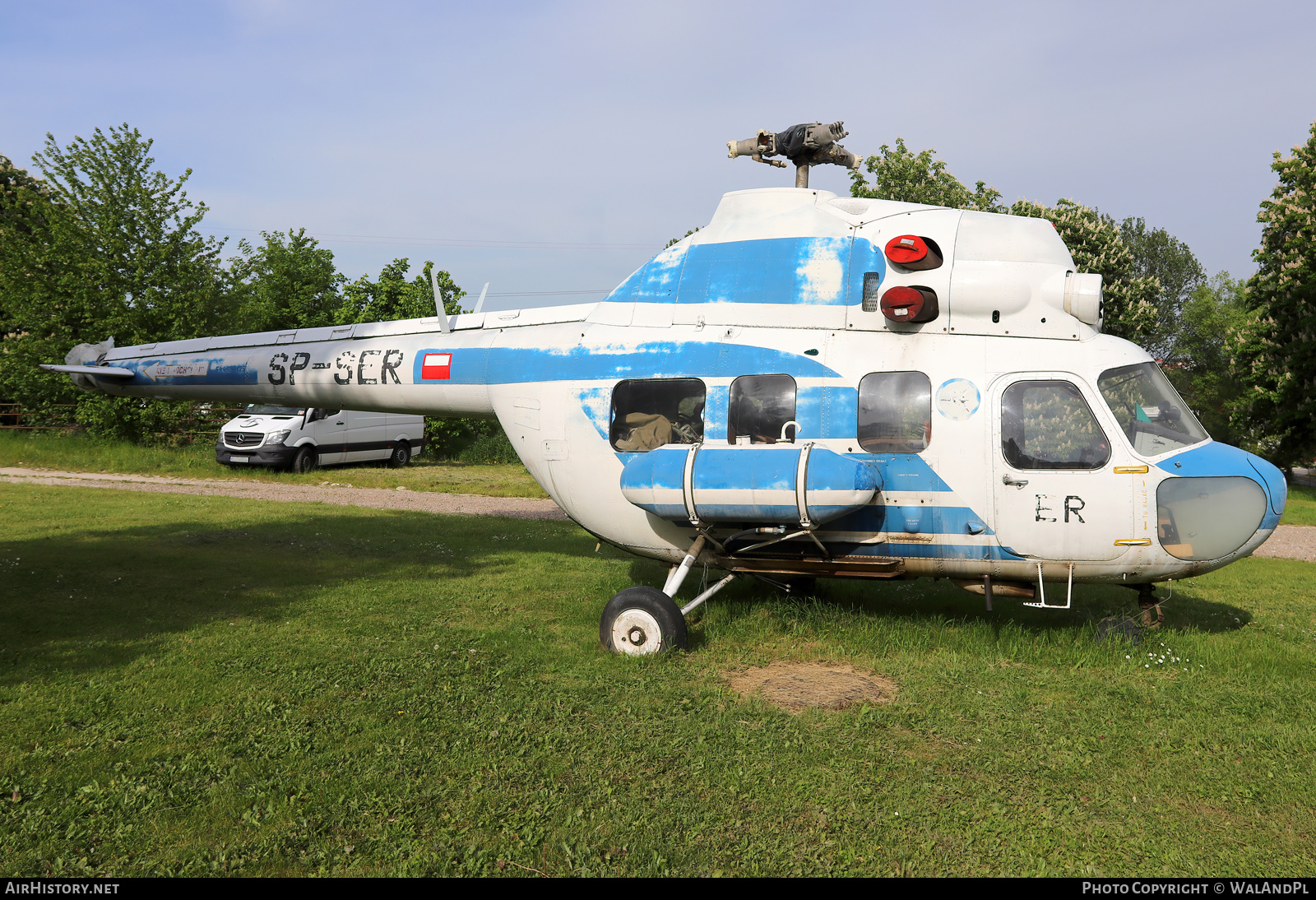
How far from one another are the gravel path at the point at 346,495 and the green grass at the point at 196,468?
2.32 ft

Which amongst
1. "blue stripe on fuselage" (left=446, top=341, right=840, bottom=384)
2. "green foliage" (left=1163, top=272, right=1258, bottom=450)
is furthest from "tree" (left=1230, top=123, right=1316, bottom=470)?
"blue stripe on fuselage" (left=446, top=341, right=840, bottom=384)

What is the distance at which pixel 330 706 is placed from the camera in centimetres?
580

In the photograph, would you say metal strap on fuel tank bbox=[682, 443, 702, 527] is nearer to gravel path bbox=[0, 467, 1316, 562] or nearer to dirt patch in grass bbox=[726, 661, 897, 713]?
dirt patch in grass bbox=[726, 661, 897, 713]

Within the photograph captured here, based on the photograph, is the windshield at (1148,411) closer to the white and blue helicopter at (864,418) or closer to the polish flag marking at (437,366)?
the white and blue helicopter at (864,418)

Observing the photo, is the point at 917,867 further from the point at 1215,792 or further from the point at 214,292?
the point at 214,292

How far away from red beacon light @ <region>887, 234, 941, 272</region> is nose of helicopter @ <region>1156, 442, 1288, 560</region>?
2465mm

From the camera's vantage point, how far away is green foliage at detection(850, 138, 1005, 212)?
3097 centimetres

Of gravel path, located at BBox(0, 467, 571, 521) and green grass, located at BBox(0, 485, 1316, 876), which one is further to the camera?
gravel path, located at BBox(0, 467, 571, 521)

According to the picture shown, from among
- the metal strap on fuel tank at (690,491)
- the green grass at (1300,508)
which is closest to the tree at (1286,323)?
the green grass at (1300,508)

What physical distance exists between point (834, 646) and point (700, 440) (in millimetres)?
2153

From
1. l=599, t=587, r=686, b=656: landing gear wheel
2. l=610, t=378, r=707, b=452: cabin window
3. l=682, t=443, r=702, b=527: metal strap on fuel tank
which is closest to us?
l=682, t=443, r=702, b=527: metal strap on fuel tank

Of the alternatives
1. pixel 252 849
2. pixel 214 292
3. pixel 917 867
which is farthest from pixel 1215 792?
pixel 214 292

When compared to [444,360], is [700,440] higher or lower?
lower

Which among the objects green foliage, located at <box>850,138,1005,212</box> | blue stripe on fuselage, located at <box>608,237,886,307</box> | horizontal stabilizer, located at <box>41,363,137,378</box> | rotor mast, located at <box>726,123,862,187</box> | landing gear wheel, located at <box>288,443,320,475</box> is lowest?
landing gear wheel, located at <box>288,443,320,475</box>
